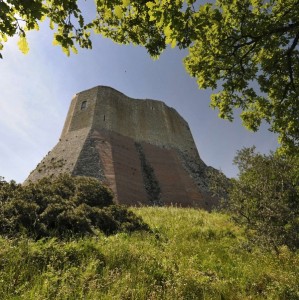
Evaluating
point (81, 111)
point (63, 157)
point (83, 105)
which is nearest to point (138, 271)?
point (63, 157)

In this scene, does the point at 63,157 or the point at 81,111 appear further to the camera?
the point at 81,111

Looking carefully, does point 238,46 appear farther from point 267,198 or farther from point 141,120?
point 141,120

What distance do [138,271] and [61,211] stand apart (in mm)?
4843

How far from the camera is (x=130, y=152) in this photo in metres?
35.7

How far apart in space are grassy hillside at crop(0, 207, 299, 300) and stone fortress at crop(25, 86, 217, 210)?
15985 millimetres

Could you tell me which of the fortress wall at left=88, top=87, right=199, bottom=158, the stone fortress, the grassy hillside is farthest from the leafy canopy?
the fortress wall at left=88, top=87, right=199, bottom=158

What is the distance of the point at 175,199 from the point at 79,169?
935cm

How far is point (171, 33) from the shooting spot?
266 inches

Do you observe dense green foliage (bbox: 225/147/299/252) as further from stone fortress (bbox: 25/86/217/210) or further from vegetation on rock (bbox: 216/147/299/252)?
stone fortress (bbox: 25/86/217/210)

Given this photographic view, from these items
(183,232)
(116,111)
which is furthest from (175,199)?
(183,232)

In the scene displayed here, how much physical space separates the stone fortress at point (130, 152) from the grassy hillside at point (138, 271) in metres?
16.0

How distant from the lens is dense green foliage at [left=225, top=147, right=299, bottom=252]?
Answer: 11.0m

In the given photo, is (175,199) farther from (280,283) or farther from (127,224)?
(280,283)

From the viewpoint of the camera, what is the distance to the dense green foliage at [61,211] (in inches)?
416
